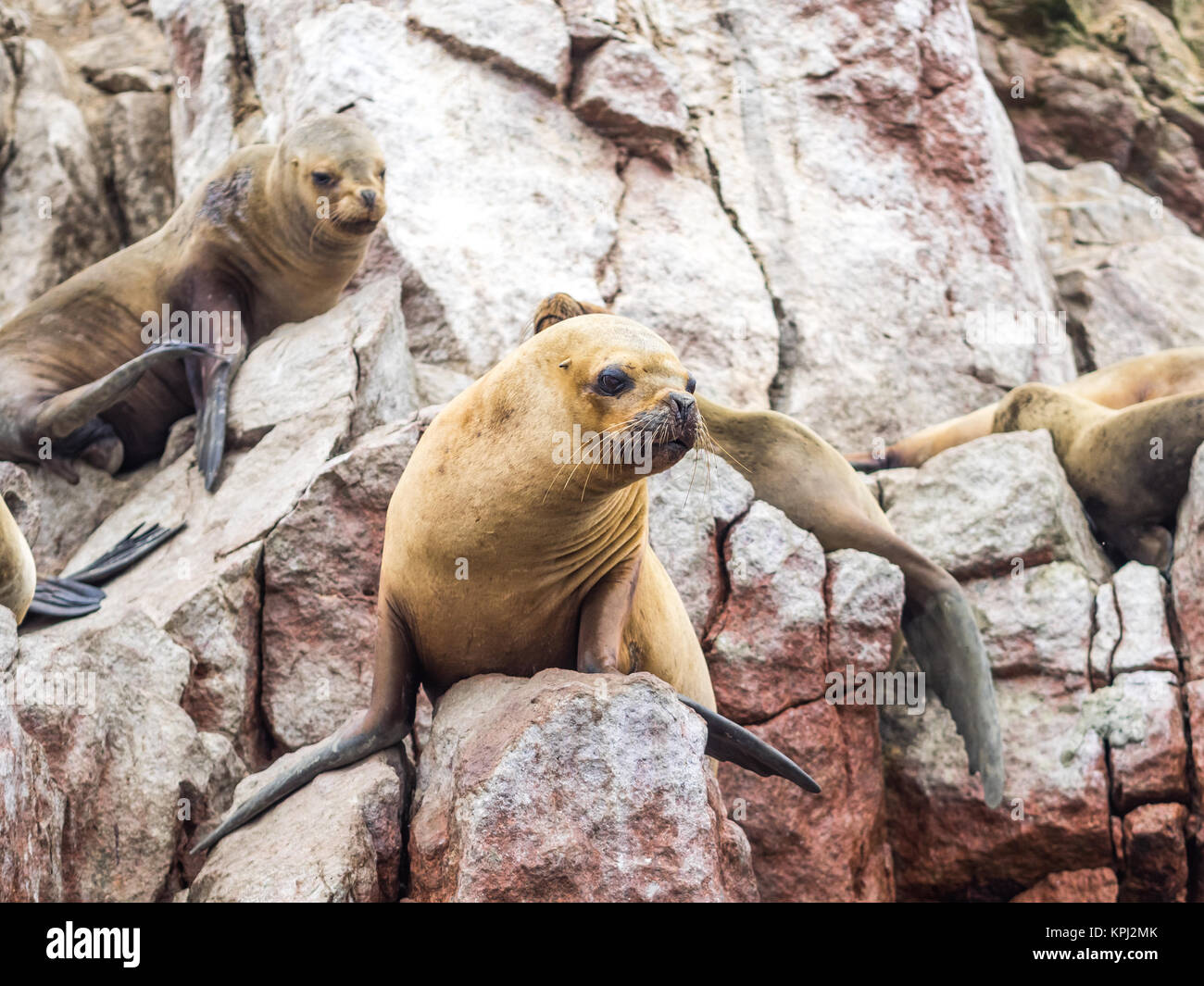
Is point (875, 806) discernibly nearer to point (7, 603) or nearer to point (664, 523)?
point (664, 523)

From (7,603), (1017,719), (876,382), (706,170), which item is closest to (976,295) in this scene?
(876,382)

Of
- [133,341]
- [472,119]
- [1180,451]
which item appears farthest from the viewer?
[472,119]

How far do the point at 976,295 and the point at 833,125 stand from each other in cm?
162

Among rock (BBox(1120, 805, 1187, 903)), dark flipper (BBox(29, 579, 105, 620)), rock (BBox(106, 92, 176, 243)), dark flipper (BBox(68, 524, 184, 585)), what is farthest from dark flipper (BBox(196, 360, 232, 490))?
rock (BBox(1120, 805, 1187, 903))

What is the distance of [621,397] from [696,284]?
15.7 ft

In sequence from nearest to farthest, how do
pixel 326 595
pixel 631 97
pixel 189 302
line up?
pixel 326 595
pixel 189 302
pixel 631 97

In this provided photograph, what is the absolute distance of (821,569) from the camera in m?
5.68

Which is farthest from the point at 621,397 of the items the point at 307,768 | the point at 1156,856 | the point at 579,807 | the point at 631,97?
the point at 631,97

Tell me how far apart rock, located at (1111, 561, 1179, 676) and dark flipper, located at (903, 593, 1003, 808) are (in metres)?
0.59

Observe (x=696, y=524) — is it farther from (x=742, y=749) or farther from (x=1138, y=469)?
(x=1138, y=469)

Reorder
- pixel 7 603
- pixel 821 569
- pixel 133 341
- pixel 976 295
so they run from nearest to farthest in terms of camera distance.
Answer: pixel 7 603, pixel 821 569, pixel 133 341, pixel 976 295

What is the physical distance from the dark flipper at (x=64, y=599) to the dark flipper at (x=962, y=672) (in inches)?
136

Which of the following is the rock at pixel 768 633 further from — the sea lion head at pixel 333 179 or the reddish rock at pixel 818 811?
the sea lion head at pixel 333 179

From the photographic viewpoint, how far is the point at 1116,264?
10.8 m
